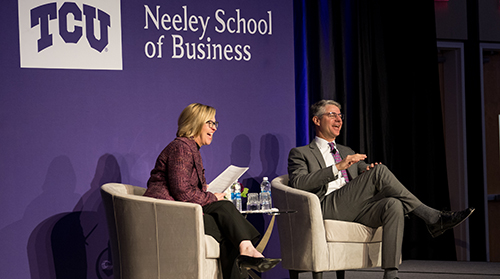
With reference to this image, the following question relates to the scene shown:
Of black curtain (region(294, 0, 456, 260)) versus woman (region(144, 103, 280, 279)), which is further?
black curtain (region(294, 0, 456, 260))

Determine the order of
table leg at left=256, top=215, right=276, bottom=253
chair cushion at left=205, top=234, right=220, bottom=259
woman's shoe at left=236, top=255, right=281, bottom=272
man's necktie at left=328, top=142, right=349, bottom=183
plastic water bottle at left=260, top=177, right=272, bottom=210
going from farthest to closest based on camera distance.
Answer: table leg at left=256, top=215, right=276, bottom=253, man's necktie at left=328, top=142, right=349, bottom=183, plastic water bottle at left=260, top=177, right=272, bottom=210, chair cushion at left=205, top=234, right=220, bottom=259, woman's shoe at left=236, top=255, right=281, bottom=272

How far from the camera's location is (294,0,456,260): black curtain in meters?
4.74

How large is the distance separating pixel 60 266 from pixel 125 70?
60.9 inches

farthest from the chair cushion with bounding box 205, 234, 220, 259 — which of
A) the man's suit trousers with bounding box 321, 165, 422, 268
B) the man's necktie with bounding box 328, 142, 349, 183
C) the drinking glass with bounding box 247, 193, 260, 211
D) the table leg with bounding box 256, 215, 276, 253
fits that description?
the man's necktie with bounding box 328, 142, 349, 183

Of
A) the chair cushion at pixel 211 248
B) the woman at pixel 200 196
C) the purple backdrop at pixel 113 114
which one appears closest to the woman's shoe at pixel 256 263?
the woman at pixel 200 196

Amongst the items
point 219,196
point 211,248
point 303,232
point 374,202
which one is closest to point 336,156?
point 374,202

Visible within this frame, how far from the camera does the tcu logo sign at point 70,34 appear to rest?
12.3 ft

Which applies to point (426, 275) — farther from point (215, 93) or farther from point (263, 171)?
point (215, 93)

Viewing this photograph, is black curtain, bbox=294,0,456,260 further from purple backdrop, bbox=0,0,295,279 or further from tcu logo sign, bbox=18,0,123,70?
tcu logo sign, bbox=18,0,123,70

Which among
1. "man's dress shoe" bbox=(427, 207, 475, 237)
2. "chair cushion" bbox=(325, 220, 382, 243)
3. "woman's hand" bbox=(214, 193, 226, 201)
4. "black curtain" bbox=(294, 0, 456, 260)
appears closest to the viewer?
"woman's hand" bbox=(214, 193, 226, 201)

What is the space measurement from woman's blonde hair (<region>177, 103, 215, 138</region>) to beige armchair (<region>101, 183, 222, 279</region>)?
55 cm

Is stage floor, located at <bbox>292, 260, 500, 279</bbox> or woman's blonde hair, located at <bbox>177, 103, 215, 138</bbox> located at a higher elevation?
woman's blonde hair, located at <bbox>177, 103, 215, 138</bbox>

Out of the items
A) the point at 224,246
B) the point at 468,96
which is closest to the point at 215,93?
the point at 224,246

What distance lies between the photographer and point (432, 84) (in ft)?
16.2
